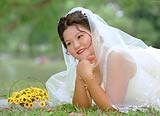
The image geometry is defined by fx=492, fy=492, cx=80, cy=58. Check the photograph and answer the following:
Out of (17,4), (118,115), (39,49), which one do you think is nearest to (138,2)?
(17,4)

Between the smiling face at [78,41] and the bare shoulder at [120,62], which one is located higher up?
the smiling face at [78,41]

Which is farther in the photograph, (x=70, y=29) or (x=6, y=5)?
(x=6, y=5)

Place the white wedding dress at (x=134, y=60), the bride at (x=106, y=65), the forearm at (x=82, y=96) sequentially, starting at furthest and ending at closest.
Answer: the forearm at (x=82, y=96)
the white wedding dress at (x=134, y=60)
the bride at (x=106, y=65)

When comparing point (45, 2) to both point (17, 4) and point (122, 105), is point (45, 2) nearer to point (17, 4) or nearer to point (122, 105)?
point (17, 4)

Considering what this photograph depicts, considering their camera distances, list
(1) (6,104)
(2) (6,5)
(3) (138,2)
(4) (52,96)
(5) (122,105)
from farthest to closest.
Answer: (3) (138,2) → (2) (6,5) → (4) (52,96) → (1) (6,104) → (5) (122,105)

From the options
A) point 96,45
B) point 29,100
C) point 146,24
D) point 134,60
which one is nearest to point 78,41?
point 96,45

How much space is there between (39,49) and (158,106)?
18.1 metres

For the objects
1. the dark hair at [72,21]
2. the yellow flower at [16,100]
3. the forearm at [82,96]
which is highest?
the dark hair at [72,21]

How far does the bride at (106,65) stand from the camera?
3.44m

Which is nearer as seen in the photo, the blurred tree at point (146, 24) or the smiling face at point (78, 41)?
the smiling face at point (78, 41)

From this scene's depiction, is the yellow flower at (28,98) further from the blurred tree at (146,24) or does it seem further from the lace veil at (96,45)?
the blurred tree at (146,24)

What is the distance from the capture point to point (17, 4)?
41.4 ft

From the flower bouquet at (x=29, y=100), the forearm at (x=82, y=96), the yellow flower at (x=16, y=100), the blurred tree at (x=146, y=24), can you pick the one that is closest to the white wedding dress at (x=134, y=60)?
the forearm at (x=82, y=96)

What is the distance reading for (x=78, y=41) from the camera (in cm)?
349
